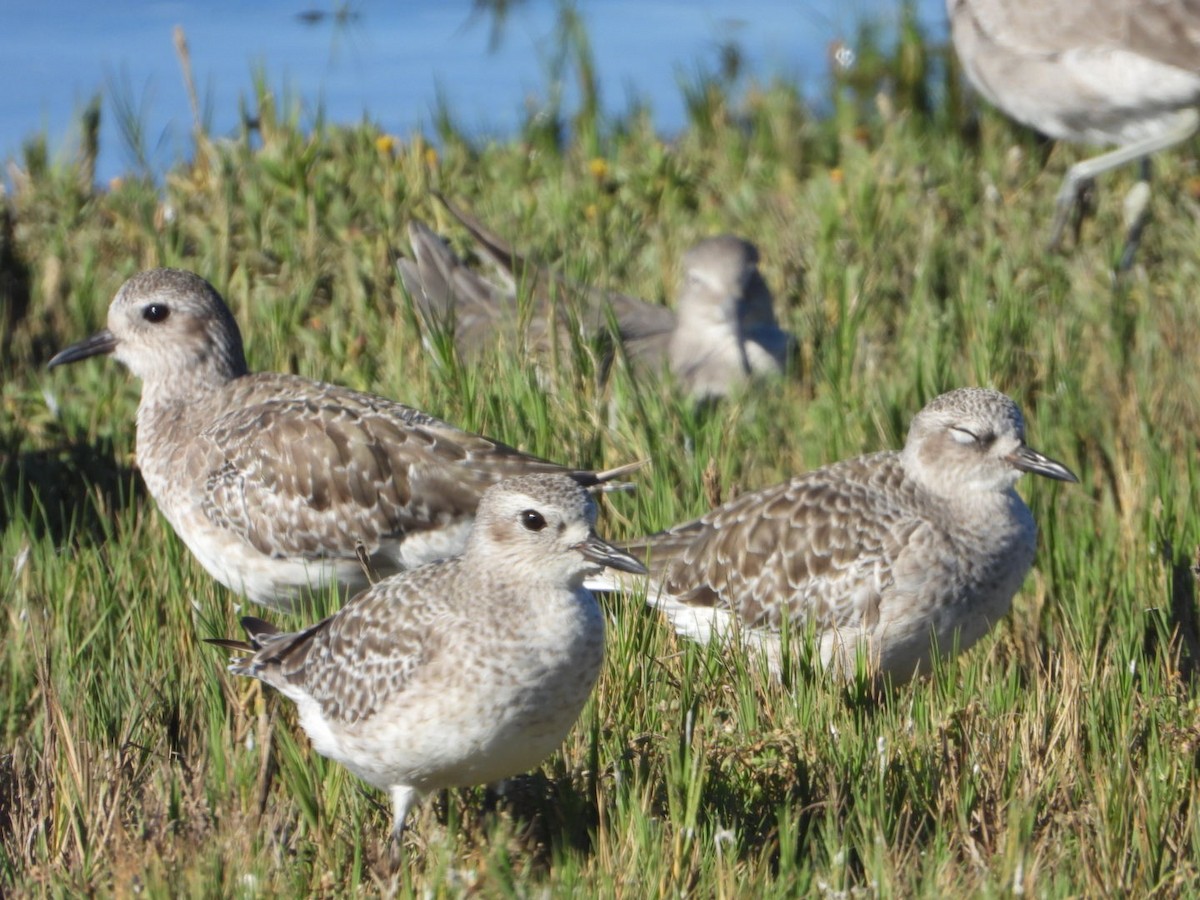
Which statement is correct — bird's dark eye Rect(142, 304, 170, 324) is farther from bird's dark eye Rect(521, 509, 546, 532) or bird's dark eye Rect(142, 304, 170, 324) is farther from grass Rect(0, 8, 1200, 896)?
bird's dark eye Rect(521, 509, 546, 532)

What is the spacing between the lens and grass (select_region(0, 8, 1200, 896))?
4.26 m

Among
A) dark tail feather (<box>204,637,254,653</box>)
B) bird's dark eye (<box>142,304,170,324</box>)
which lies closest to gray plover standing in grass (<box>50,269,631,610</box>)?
bird's dark eye (<box>142,304,170,324</box>)

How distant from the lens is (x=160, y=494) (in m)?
6.44

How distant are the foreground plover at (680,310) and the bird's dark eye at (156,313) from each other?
1.39 meters

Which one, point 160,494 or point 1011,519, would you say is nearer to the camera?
point 1011,519

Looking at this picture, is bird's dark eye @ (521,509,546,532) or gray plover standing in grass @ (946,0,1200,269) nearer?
bird's dark eye @ (521,509,546,532)

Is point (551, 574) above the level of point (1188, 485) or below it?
above

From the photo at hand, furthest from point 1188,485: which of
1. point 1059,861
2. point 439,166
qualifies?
point 439,166

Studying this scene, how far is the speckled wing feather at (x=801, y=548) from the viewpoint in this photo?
5.62m

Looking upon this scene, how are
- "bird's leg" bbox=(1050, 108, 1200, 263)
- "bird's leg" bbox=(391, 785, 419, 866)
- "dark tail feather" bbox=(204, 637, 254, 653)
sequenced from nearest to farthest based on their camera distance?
"bird's leg" bbox=(391, 785, 419, 866) < "dark tail feather" bbox=(204, 637, 254, 653) < "bird's leg" bbox=(1050, 108, 1200, 263)

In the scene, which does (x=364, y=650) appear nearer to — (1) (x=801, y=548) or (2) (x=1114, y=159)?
(1) (x=801, y=548)

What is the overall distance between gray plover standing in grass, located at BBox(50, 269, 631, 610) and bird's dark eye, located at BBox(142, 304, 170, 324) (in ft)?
2.18

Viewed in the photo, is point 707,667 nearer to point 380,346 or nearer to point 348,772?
point 348,772

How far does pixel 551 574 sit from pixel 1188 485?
296 cm
